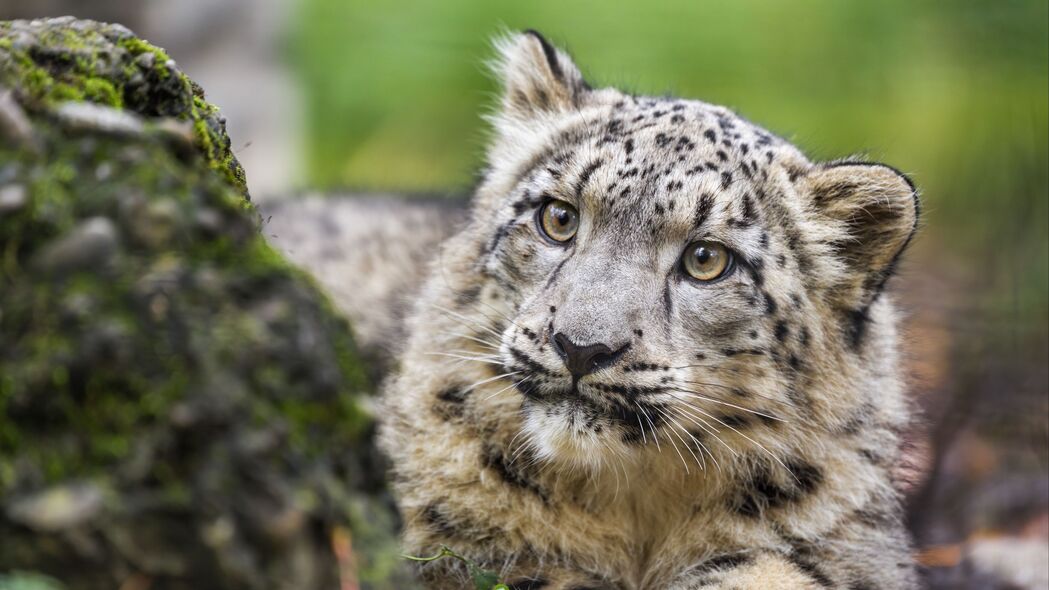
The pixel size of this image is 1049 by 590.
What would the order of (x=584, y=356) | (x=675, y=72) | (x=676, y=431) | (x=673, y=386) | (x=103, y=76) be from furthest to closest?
(x=675, y=72), (x=676, y=431), (x=673, y=386), (x=584, y=356), (x=103, y=76)

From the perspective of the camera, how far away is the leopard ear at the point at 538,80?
6211 mm

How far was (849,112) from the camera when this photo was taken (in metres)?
16.8

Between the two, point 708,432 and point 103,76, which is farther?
point 708,432

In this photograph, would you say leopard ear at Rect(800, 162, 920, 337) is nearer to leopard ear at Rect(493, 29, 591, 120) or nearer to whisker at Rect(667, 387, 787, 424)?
whisker at Rect(667, 387, 787, 424)

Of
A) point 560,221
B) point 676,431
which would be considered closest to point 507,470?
point 676,431

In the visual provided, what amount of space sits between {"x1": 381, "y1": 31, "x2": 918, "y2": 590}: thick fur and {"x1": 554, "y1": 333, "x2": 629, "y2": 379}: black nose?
0.10 meters

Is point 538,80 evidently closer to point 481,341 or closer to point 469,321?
point 469,321

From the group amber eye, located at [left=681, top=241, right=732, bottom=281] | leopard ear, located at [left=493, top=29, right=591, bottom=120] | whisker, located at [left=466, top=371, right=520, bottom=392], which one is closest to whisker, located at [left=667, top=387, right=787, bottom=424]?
amber eye, located at [left=681, top=241, right=732, bottom=281]

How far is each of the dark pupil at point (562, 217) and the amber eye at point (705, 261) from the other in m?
0.59

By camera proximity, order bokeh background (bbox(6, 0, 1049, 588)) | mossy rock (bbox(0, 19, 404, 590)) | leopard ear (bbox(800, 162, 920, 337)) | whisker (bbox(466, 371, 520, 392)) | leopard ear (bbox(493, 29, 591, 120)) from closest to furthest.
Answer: mossy rock (bbox(0, 19, 404, 590)), whisker (bbox(466, 371, 520, 392)), leopard ear (bbox(800, 162, 920, 337)), leopard ear (bbox(493, 29, 591, 120)), bokeh background (bbox(6, 0, 1049, 588))

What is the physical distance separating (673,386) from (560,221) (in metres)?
1.07

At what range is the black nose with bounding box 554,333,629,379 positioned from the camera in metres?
4.52

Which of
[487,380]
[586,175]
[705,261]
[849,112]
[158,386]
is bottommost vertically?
[487,380]

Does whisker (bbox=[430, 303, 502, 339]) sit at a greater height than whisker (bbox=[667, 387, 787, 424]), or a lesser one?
greater
